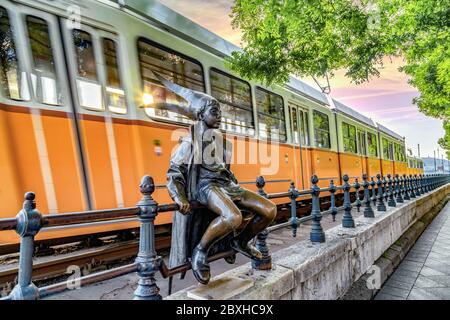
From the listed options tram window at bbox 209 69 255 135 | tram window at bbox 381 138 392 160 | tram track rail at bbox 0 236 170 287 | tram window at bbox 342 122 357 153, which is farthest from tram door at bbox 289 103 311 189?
tram window at bbox 381 138 392 160

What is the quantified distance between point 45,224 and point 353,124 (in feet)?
43.8

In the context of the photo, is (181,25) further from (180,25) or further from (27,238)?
(27,238)

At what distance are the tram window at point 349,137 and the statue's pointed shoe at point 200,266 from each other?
10.8 meters

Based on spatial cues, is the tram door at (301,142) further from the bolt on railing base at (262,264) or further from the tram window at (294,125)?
the bolt on railing base at (262,264)

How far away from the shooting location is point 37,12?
3.96 meters

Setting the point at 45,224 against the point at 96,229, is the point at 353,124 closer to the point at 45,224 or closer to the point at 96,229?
the point at 96,229

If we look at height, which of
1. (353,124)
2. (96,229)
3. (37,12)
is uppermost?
(37,12)

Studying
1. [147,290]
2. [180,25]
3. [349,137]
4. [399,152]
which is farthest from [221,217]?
[399,152]

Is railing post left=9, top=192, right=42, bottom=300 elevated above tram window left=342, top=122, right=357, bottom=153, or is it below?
below

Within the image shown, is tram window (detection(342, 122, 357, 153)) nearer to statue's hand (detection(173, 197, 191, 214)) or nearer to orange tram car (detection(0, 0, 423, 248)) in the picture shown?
orange tram car (detection(0, 0, 423, 248))

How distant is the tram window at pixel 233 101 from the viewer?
618 centimetres

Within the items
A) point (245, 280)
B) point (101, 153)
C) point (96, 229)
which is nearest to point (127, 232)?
point (96, 229)

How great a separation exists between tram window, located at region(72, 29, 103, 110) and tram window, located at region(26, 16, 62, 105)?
289mm

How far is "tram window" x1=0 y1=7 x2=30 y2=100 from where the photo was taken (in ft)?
12.3
